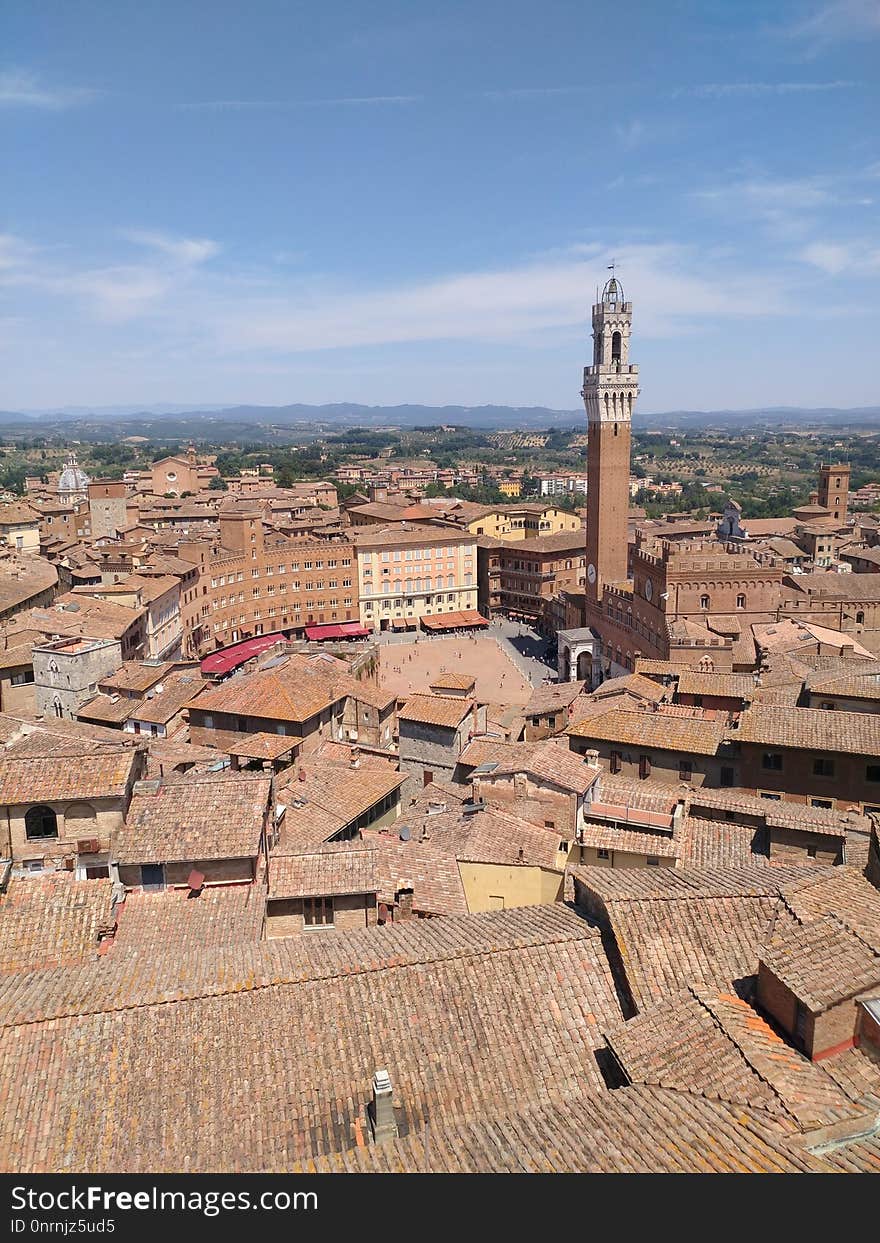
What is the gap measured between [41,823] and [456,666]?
153 feet

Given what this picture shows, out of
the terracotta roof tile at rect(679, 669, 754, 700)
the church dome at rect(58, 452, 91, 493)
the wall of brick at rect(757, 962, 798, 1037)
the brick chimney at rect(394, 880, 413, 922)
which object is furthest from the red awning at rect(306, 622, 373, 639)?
→ the wall of brick at rect(757, 962, 798, 1037)

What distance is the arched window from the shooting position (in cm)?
1708

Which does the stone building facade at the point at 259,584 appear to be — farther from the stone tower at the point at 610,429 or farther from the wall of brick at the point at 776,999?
the wall of brick at the point at 776,999

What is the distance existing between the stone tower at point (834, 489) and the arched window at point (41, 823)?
99120mm

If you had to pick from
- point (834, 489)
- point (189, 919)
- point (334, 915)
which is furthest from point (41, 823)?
point (834, 489)

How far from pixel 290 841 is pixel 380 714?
14669 mm

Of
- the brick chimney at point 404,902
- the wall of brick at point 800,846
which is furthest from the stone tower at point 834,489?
the brick chimney at point 404,902

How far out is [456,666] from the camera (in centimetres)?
6300

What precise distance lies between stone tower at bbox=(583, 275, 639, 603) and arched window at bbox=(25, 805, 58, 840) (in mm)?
49637

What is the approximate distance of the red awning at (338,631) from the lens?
2867 inches

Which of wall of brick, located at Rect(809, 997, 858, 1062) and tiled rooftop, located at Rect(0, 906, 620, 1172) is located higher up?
wall of brick, located at Rect(809, 997, 858, 1062)

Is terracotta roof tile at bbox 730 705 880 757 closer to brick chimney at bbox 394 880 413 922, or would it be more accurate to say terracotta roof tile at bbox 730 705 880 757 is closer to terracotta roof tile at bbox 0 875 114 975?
brick chimney at bbox 394 880 413 922

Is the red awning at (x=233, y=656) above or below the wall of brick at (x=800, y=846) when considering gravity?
below

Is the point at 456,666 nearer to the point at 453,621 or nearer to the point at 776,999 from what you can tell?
the point at 453,621
